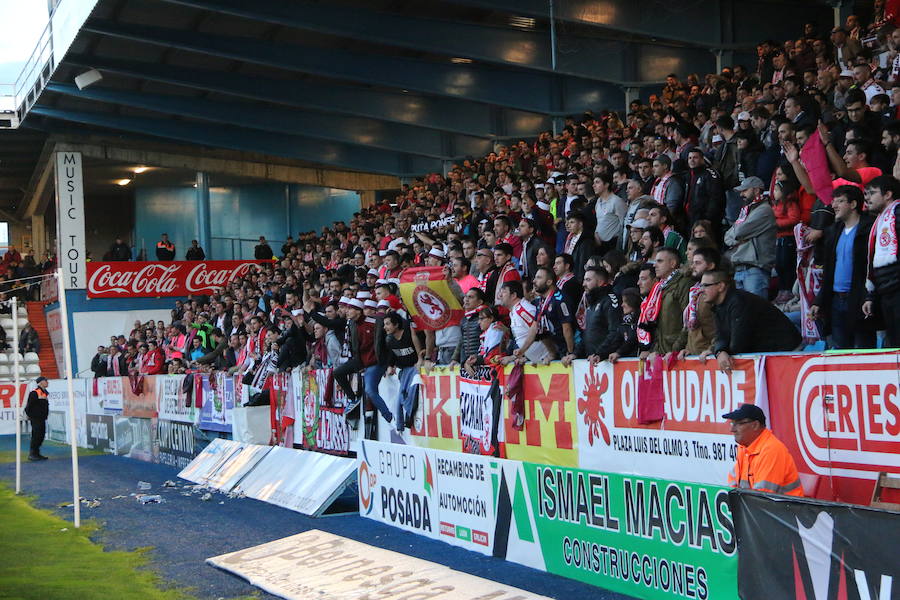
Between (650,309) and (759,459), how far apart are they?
2.54m

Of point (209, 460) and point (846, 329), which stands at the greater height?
point (846, 329)

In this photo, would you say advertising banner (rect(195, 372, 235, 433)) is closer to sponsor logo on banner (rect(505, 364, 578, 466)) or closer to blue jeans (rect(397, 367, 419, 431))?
blue jeans (rect(397, 367, 419, 431))

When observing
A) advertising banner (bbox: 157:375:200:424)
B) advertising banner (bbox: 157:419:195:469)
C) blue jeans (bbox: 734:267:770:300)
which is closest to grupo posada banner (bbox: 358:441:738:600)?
blue jeans (bbox: 734:267:770:300)

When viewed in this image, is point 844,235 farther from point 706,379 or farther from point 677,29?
point 677,29

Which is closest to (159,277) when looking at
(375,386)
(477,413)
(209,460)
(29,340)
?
(29,340)

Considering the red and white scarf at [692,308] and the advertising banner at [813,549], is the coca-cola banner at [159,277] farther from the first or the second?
the advertising banner at [813,549]

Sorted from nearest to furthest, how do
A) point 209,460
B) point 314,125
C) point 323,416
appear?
point 323,416
point 209,460
point 314,125

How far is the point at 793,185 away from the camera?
35.4 ft

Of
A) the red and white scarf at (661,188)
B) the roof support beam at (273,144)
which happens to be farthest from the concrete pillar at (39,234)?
the red and white scarf at (661,188)

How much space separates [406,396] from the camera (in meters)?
13.9

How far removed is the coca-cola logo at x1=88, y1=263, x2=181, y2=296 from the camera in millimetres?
38469

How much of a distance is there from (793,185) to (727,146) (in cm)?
205

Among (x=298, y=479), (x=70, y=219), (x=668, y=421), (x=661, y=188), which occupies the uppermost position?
(x=70, y=219)

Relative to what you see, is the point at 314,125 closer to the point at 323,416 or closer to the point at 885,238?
the point at 323,416
